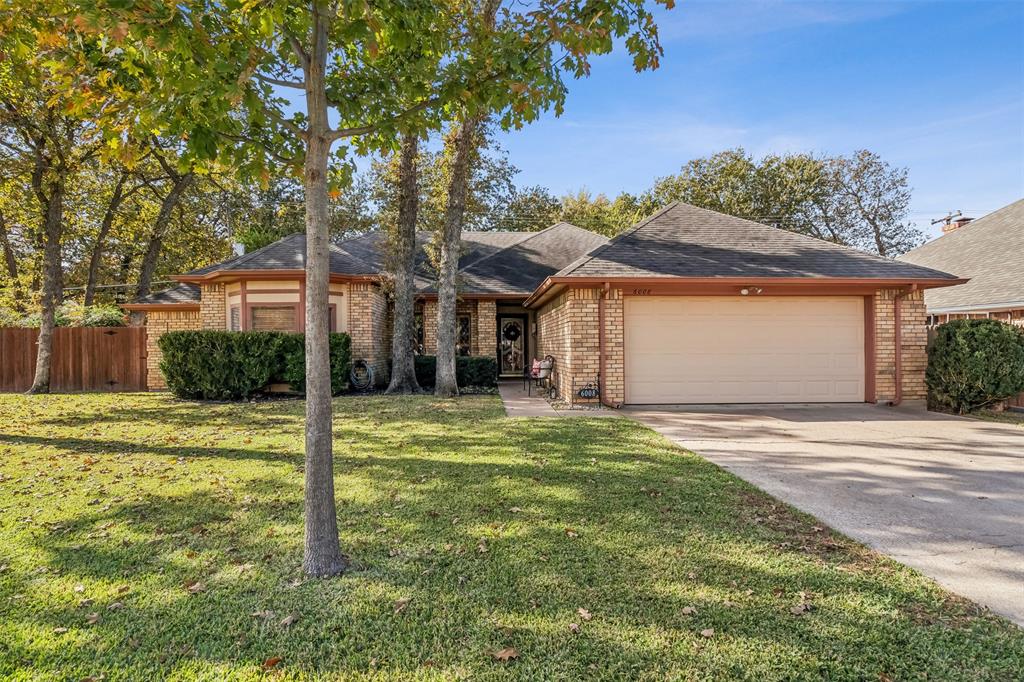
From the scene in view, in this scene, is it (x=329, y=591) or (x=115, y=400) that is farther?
(x=115, y=400)

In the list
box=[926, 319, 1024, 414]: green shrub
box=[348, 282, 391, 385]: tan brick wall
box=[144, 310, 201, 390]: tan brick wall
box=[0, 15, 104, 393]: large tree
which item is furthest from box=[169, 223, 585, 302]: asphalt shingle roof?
box=[926, 319, 1024, 414]: green shrub

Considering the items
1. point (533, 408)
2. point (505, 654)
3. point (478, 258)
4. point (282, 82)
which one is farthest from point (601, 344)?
point (478, 258)

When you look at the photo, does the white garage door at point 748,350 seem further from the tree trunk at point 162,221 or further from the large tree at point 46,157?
the tree trunk at point 162,221

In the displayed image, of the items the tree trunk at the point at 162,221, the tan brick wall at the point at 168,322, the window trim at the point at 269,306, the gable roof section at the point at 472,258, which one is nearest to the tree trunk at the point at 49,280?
the tan brick wall at the point at 168,322

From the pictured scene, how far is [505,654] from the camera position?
216cm

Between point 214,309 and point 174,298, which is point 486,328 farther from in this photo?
point 174,298

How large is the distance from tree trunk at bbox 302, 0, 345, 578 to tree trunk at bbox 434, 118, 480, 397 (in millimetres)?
8278

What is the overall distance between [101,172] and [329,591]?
19.2 meters

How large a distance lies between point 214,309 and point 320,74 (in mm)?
12537

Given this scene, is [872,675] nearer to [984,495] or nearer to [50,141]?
[984,495]

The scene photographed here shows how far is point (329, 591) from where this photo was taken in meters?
2.71

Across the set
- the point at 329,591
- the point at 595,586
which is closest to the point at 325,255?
the point at 329,591

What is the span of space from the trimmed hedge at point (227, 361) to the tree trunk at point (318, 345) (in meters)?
8.94

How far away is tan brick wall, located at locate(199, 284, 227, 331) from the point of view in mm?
13359
